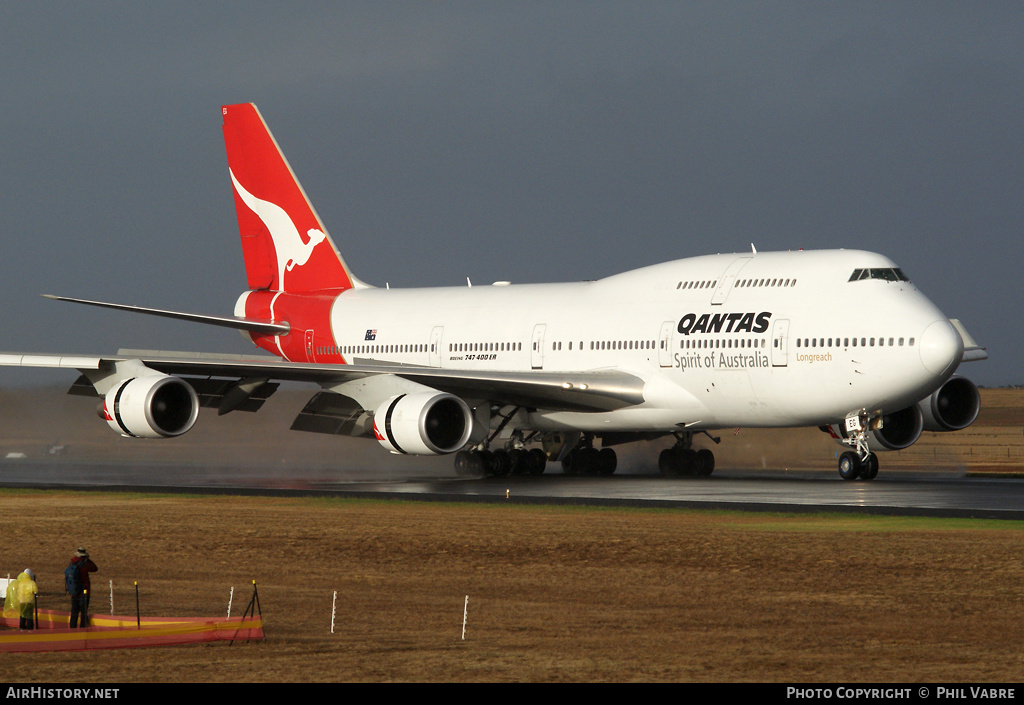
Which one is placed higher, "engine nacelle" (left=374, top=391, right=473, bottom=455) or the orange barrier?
"engine nacelle" (left=374, top=391, right=473, bottom=455)

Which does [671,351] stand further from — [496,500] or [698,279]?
[496,500]

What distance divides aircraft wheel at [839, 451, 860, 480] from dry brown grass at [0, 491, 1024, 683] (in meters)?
7.67

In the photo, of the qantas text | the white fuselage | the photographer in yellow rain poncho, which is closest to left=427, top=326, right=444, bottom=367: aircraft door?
the white fuselage

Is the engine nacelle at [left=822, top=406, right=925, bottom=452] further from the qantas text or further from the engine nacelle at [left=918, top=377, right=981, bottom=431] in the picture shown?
the qantas text

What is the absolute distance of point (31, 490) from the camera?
29188 mm

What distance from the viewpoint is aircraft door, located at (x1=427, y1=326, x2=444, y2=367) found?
115ft


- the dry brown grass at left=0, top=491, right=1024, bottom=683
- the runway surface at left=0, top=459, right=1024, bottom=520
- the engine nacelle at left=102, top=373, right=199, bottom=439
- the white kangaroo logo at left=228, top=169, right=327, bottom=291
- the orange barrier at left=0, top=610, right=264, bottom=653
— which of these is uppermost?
the white kangaroo logo at left=228, top=169, right=327, bottom=291

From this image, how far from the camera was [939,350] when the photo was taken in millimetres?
26297

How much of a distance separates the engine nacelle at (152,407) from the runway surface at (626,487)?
4.17 ft

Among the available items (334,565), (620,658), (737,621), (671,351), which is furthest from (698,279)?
(620,658)

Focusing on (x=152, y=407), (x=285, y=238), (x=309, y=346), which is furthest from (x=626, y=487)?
(x=285, y=238)

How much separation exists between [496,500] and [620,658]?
1398 centimetres

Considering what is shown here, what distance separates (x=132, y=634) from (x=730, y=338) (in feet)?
61.5

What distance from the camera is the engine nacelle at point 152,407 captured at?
29.1 m
